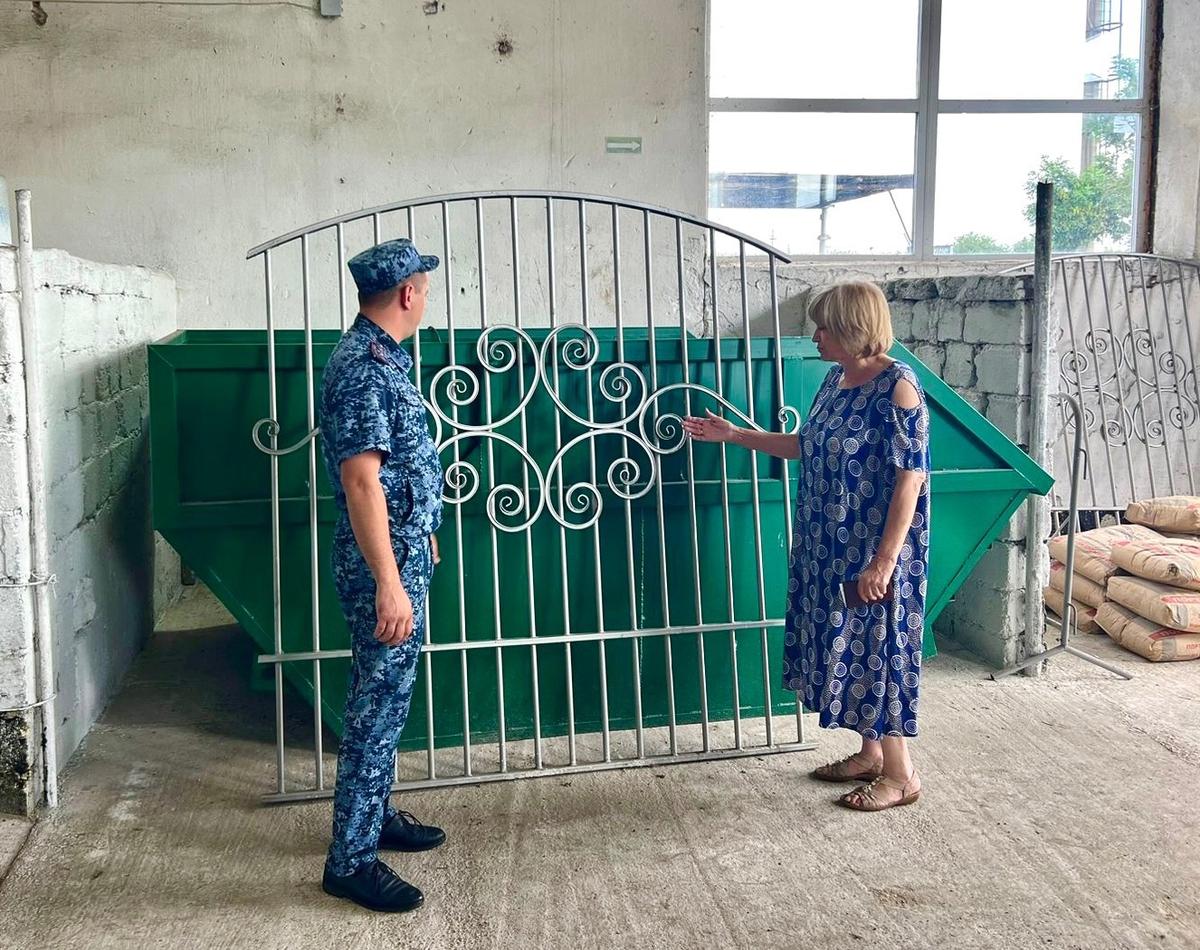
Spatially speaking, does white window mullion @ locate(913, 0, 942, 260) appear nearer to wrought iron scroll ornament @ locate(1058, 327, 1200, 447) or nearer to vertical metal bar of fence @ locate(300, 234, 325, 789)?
wrought iron scroll ornament @ locate(1058, 327, 1200, 447)

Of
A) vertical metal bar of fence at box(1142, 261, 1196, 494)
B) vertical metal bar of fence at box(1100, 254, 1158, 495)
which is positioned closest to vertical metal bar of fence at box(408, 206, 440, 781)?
vertical metal bar of fence at box(1100, 254, 1158, 495)

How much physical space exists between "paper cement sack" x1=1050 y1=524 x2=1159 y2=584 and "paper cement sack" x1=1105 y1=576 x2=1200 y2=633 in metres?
0.08

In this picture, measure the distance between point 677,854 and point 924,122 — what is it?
4.11 meters

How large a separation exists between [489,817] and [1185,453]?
4199 mm

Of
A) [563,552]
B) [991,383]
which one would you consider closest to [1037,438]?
[991,383]

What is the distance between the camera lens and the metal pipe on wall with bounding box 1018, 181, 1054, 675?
155 inches

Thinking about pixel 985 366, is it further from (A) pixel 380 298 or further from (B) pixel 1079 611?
(A) pixel 380 298

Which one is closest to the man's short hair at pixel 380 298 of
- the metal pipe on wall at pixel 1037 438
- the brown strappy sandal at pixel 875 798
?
the brown strappy sandal at pixel 875 798

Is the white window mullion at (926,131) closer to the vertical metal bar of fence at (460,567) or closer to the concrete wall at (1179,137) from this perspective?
the concrete wall at (1179,137)

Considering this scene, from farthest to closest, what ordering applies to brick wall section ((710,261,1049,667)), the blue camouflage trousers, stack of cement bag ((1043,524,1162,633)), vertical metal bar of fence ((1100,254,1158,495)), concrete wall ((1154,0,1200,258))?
concrete wall ((1154,0,1200,258)), vertical metal bar of fence ((1100,254,1158,495)), stack of cement bag ((1043,524,1162,633)), brick wall section ((710,261,1049,667)), the blue camouflage trousers

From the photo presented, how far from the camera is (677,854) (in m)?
2.67

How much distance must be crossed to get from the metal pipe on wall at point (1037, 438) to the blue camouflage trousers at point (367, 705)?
2447 mm

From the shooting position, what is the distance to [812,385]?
11.5 ft

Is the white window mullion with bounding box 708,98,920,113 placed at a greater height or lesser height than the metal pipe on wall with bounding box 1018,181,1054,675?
greater
